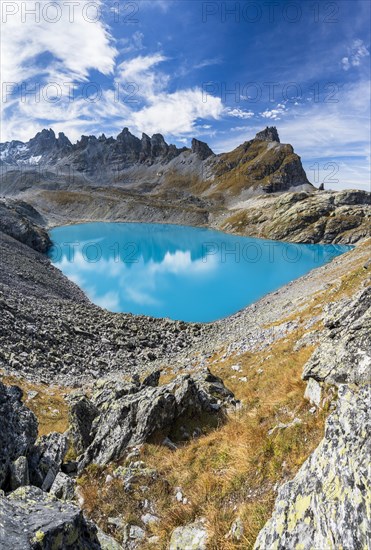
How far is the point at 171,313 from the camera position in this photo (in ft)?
174

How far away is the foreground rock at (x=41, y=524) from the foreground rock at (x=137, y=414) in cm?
515

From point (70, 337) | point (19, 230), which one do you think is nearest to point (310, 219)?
point (19, 230)

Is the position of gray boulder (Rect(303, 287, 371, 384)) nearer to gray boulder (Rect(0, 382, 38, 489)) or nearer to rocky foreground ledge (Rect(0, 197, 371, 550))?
rocky foreground ledge (Rect(0, 197, 371, 550))

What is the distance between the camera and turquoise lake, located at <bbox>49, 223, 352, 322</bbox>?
5794 cm

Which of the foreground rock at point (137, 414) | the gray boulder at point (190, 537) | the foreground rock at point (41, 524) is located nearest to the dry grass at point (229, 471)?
the gray boulder at point (190, 537)

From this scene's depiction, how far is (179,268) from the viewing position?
8475 centimetres

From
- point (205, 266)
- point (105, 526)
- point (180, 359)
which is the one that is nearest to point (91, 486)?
point (105, 526)

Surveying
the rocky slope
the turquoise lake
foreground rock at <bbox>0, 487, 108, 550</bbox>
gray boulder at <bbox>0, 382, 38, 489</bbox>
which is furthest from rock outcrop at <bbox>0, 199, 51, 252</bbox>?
foreground rock at <bbox>0, 487, 108, 550</bbox>

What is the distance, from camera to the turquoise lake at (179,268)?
5794 cm

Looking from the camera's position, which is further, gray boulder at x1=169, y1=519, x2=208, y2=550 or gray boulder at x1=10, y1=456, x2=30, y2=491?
gray boulder at x1=10, y1=456, x2=30, y2=491

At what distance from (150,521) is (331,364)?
7.04m

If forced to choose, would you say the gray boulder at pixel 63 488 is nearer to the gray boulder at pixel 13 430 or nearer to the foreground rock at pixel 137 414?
the foreground rock at pixel 137 414

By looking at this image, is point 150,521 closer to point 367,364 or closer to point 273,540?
point 273,540

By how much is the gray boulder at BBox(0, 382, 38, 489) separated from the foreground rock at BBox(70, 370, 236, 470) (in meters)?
Result: 2.12
